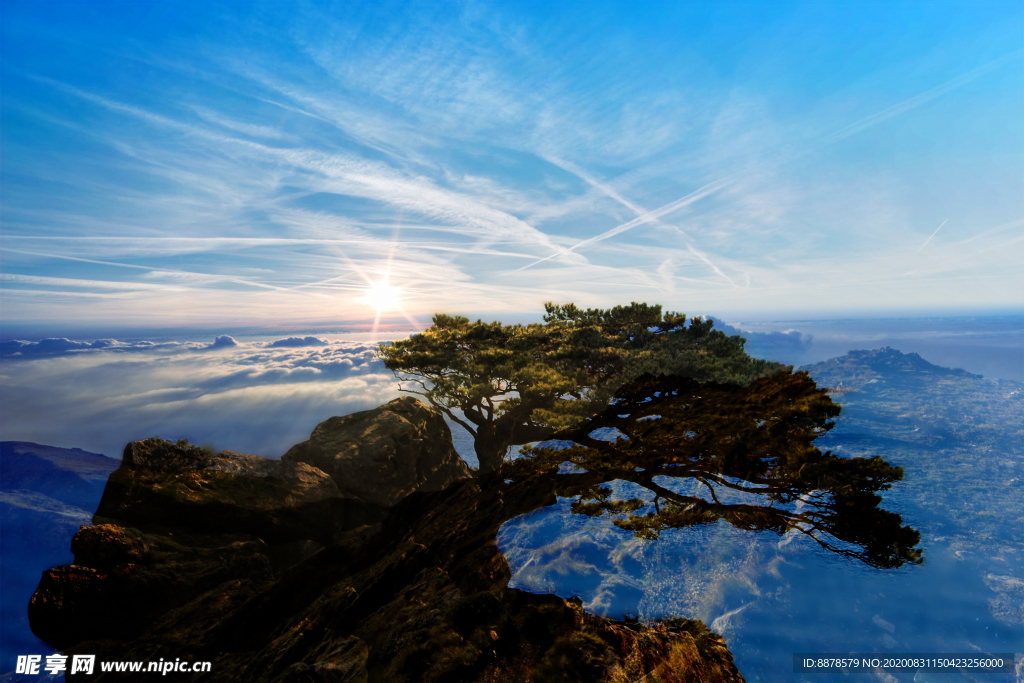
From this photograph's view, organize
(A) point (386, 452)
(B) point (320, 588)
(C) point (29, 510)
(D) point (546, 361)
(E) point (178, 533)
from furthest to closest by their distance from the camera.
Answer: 1. (C) point (29, 510)
2. (D) point (546, 361)
3. (A) point (386, 452)
4. (E) point (178, 533)
5. (B) point (320, 588)

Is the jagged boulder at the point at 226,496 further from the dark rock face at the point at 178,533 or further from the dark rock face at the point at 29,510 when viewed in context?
the dark rock face at the point at 29,510

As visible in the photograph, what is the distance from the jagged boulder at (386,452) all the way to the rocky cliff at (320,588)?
17 centimetres

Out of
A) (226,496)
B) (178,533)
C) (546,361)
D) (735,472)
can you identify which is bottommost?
(178,533)

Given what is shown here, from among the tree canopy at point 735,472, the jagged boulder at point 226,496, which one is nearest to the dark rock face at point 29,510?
the jagged boulder at point 226,496

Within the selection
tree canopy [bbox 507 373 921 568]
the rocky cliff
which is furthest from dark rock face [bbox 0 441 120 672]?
tree canopy [bbox 507 373 921 568]

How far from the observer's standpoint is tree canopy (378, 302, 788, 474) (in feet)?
76.1

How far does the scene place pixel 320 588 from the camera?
54.5ft

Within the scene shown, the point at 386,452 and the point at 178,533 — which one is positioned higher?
the point at 386,452

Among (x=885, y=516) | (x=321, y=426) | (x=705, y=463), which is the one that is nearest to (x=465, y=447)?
(x=321, y=426)

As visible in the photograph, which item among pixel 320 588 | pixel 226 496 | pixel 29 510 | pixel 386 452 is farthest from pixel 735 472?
pixel 29 510

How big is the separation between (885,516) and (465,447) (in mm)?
28460

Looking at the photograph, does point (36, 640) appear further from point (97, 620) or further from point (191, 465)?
point (191, 465)

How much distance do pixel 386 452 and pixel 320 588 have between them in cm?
824

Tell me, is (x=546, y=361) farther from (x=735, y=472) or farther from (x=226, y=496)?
(x=226, y=496)
